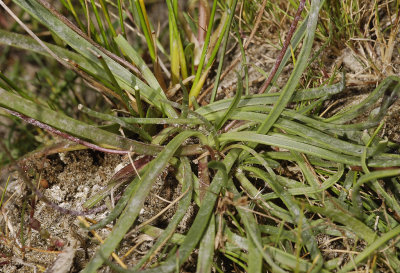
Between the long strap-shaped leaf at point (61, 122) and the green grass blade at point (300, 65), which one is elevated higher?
the green grass blade at point (300, 65)

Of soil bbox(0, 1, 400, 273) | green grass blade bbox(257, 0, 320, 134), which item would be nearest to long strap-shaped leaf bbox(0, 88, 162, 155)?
soil bbox(0, 1, 400, 273)

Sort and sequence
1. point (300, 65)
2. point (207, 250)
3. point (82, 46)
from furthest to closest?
1. point (82, 46)
2. point (300, 65)
3. point (207, 250)

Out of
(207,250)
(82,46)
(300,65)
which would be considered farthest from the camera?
(82,46)

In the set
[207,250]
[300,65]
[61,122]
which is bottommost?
[207,250]

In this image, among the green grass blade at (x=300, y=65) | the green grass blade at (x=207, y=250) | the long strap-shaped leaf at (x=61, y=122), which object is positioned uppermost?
the green grass blade at (x=300, y=65)

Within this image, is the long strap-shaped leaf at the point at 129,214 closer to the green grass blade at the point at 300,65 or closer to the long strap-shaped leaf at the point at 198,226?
the long strap-shaped leaf at the point at 198,226

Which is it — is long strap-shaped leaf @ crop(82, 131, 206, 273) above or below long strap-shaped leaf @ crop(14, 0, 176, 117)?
below

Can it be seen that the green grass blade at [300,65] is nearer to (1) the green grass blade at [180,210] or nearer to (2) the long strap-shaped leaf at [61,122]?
(1) the green grass blade at [180,210]

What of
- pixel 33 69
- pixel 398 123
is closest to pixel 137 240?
pixel 398 123

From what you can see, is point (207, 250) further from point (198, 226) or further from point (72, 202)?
point (72, 202)

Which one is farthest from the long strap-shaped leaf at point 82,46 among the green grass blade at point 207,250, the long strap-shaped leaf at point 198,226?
the green grass blade at point 207,250

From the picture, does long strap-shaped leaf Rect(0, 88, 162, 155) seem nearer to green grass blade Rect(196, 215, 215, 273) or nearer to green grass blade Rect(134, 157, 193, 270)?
green grass blade Rect(134, 157, 193, 270)

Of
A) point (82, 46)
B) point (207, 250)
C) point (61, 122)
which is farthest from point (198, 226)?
point (82, 46)

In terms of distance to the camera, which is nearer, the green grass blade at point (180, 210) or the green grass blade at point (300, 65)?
the green grass blade at point (180, 210)
